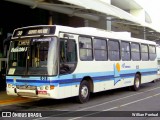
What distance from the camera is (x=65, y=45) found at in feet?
41.0

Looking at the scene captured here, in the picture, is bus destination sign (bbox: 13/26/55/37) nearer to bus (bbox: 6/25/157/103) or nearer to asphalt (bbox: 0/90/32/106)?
bus (bbox: 6/25/157/103)

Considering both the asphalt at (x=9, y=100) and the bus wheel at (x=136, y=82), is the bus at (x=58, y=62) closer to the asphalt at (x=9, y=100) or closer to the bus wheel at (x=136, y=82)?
the asphalt at (x=9, y=100)

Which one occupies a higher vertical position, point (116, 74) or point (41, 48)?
point (41, 48)

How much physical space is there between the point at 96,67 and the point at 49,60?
3.04 m

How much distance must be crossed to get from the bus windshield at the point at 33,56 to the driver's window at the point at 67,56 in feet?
1.23

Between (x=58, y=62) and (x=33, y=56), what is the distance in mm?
982

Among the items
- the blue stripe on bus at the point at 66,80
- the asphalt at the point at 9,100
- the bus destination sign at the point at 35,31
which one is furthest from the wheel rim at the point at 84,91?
the bus destination sign at the point at 35,31

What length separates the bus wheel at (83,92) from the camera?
44.0 ft

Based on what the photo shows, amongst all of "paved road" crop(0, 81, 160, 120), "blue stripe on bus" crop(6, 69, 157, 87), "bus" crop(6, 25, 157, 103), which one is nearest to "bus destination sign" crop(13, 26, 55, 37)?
"bus" crop(6, 25, 157, 103)

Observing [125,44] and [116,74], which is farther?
[125,44]

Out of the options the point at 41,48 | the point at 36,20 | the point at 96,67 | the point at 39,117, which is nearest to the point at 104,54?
the point at 96,67

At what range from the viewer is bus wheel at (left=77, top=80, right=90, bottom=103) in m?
13.4

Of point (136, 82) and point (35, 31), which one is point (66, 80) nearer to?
point (35, 31)

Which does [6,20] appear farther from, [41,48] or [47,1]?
[41,48]
